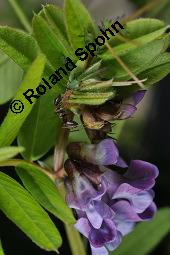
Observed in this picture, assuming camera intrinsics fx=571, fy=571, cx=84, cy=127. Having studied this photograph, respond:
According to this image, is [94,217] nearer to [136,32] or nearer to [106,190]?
[106,190]

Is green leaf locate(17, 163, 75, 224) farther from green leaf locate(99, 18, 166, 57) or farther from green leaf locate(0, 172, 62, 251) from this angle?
green leaf locate(99, 18, 166, 57)

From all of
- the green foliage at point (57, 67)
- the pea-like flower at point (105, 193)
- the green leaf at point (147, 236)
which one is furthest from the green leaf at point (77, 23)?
the green leaf at point (147, 236)

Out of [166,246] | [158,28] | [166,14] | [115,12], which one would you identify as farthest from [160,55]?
[115,12]

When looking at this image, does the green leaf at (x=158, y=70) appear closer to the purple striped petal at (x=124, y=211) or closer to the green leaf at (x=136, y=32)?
the green leaf at (x=136, y=32)

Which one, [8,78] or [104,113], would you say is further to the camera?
[8,78]

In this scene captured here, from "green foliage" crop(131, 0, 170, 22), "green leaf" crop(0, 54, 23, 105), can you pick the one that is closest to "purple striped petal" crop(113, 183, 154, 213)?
"green leaf" crop(0, 54, 23, 105)

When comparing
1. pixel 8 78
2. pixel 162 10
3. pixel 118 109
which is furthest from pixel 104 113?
pixel 162 10

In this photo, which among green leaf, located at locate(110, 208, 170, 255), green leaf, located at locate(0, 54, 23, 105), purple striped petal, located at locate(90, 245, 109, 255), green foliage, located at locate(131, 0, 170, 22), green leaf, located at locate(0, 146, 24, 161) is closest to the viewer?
green leaf, located at locate(0, 146, 24, 161)
